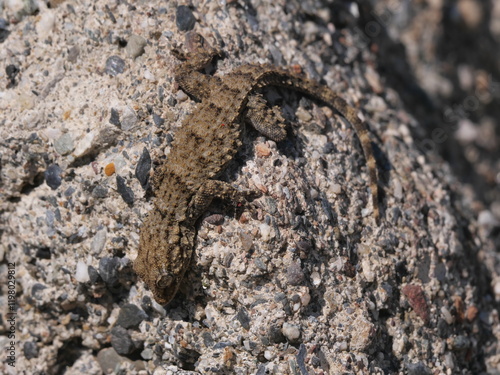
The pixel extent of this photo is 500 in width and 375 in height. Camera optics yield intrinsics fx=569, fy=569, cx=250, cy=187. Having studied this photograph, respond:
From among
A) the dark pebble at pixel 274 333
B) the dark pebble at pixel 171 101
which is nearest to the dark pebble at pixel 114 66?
the dark pebble at pixel 171 101

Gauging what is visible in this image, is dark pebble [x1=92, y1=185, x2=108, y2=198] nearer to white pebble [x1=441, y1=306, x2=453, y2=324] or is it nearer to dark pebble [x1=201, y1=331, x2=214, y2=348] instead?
dark pebble [x1=201, y1=331, x2=214, y2=348]

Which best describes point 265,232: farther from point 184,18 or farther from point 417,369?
point 184,18

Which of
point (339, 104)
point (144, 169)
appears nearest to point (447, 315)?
point (339, 104)

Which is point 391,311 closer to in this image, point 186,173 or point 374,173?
point 374,173

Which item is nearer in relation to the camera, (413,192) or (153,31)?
(153,31)

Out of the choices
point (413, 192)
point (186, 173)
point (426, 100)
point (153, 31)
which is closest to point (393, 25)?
point (426, 100)

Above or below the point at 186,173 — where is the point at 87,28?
above

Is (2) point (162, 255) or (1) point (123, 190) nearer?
(2) point (162, 255)
